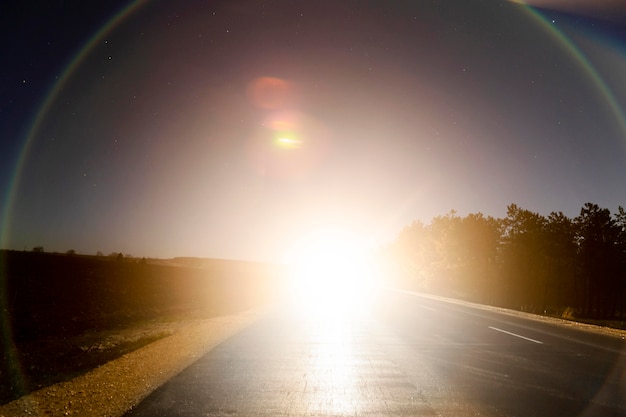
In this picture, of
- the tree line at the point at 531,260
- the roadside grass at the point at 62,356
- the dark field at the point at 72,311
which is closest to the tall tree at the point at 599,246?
the tree line at the point at 531,260

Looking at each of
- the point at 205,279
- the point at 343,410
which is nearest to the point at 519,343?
the point at 343,410

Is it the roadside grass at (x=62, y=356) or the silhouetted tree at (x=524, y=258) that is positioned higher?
the silhouetted tree at (x=524, y=258)

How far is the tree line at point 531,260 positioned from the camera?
2197 inches

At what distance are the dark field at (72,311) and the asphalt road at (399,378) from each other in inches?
145

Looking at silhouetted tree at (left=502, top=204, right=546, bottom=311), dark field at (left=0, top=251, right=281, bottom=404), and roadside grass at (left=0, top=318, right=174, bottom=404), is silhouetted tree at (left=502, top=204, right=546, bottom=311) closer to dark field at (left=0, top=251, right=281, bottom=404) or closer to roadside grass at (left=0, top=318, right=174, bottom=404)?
dark field at (left=0, top=251, right=281, bottom=404)

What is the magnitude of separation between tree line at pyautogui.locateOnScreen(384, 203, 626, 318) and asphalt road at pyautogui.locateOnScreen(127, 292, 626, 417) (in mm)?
44563

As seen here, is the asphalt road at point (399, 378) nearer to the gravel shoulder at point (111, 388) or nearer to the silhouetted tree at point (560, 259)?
the gravel shoulder at point (111, 388)

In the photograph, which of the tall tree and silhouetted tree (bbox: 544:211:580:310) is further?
silhouetted tree (bbox: 544:211:580:310)

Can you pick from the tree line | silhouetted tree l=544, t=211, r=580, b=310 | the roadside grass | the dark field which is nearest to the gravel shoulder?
the roadside grass

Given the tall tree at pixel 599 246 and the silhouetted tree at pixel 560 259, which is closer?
the tall tree at pixel 599 246

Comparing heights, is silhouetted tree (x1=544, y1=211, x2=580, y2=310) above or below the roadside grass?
above

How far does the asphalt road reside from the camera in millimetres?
5770

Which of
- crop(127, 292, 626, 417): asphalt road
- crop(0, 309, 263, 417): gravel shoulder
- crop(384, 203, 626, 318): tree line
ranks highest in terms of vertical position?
crop(384, 203, 626, 318): tree line

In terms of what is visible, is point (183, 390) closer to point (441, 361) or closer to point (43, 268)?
point (441, 361)
